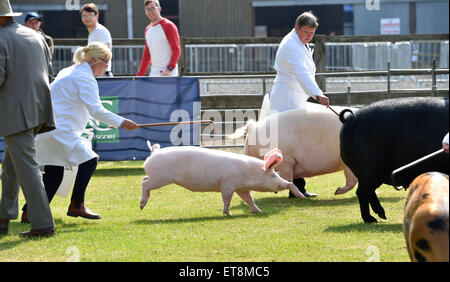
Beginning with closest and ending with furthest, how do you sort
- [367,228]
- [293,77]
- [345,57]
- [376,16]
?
[367,228], [293,77], [345,57], [376,16]

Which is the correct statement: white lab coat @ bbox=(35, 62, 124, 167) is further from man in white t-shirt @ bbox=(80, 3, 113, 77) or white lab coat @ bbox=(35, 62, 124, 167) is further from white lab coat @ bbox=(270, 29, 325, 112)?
man in white t-shirt @ bbox=(80, 3, 113, 77)

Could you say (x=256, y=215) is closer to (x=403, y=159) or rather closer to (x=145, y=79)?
(x=403, y=159)

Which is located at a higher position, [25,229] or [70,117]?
[70,117]

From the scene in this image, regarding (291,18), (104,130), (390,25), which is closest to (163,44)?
(104,130)

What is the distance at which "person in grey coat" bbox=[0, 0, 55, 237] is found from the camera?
234 inches

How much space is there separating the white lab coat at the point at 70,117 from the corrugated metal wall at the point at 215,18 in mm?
21502

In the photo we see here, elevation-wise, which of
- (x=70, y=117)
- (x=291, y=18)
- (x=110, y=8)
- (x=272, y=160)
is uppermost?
(x=110, y=8)

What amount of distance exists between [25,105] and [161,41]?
201 inches

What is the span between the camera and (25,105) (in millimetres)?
5965

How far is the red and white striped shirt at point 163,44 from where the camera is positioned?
35.6ft

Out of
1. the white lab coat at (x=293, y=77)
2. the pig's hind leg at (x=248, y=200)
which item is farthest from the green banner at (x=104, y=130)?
the pig's hind leg at (x=248, y=200)

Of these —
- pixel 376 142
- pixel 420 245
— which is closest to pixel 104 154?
pixel 376 142

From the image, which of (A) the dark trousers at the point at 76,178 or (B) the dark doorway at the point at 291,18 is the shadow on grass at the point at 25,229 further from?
(B) the dark doorway at the point at 291,18

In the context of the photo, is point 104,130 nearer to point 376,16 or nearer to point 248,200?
point 248,200
